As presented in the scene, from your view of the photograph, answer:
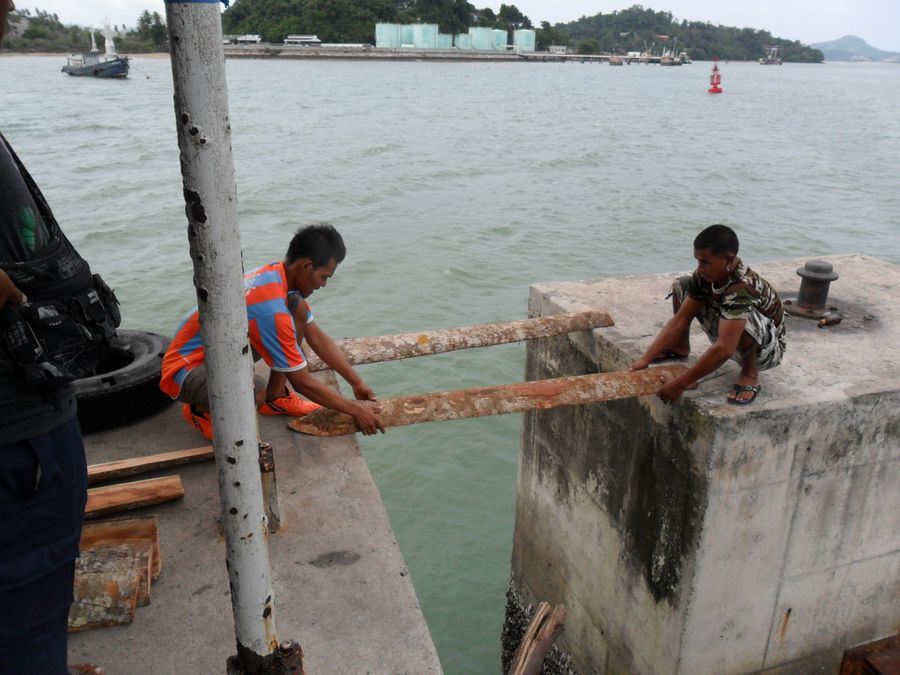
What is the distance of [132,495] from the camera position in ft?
12.7

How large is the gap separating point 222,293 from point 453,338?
284 cm

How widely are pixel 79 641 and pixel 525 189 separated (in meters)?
22.3

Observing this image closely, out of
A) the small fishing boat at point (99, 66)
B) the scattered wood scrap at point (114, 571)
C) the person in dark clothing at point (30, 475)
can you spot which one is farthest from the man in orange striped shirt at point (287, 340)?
the small fishing boat at point (99, 66)

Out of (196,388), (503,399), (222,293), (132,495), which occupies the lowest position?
(132,495)

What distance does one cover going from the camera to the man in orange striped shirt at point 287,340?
3.88 metres

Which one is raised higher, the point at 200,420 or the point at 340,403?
the point at 340,403

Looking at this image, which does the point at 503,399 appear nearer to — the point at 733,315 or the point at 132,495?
the point at 733,315

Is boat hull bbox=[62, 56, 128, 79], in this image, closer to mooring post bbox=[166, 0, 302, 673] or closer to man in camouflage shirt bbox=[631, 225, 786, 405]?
man in camouflage shirt bbox=[631, 225, 786, 405]

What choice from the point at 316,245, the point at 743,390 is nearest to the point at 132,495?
the point at 316,245

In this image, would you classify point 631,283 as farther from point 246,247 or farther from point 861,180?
point 861,180

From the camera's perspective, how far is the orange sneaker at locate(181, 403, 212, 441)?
4.49m

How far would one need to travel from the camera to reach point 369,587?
11.4ft

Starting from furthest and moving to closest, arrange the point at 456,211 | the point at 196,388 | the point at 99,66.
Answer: the point at 99,66, the point at 456,211, the point at 196,388

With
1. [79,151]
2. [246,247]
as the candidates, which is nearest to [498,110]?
[79,151]
